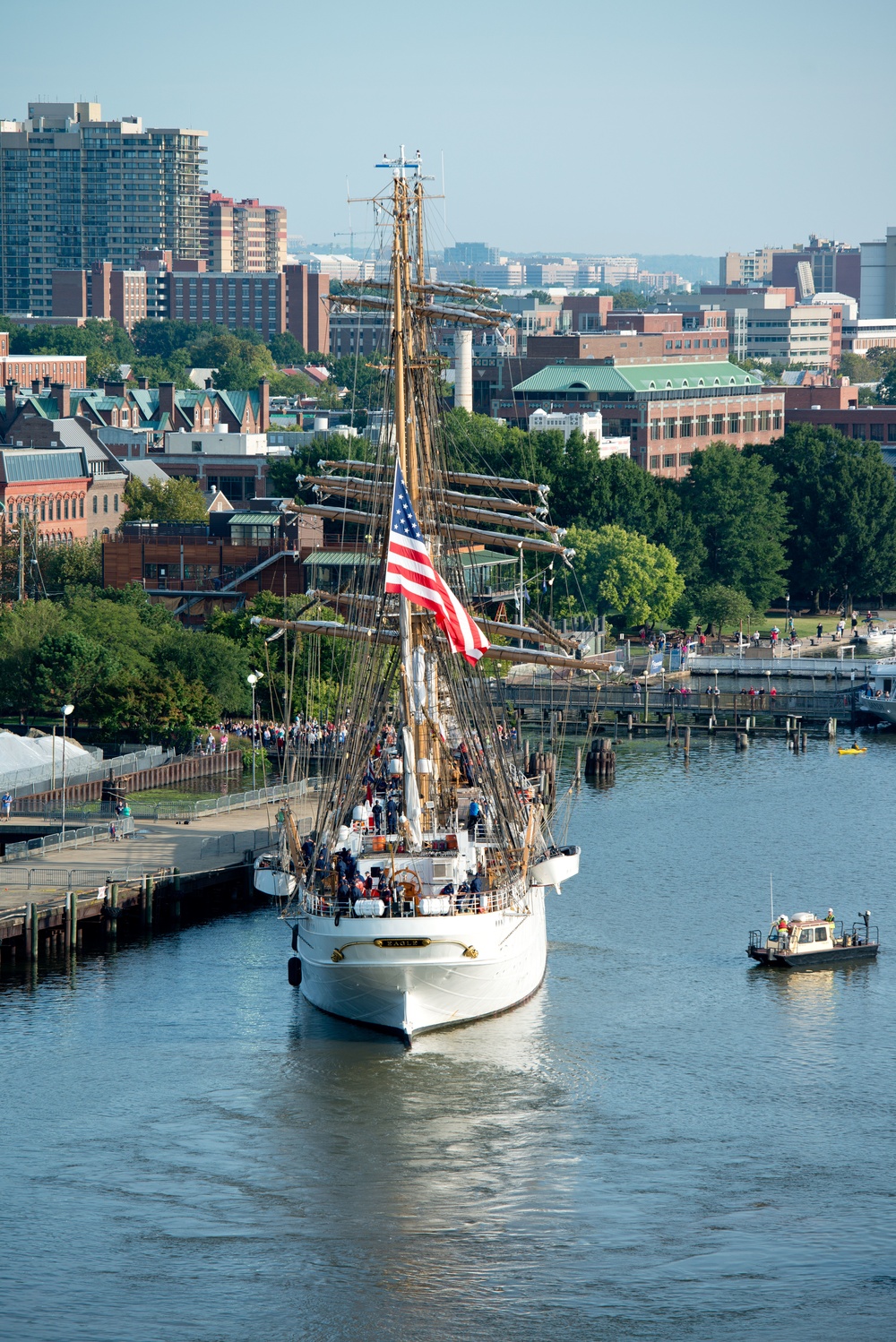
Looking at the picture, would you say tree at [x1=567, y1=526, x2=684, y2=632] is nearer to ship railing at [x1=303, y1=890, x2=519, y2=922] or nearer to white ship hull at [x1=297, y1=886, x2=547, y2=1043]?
white ship hull at [x1=297, y1=886, x2=547, y2=1043]

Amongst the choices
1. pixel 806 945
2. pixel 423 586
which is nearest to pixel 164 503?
pixel 423 586

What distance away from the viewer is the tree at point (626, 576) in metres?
149

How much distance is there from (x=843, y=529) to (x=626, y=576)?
2820cm

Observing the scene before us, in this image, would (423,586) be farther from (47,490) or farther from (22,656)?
(47,490)

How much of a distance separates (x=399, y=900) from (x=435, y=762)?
459 inches

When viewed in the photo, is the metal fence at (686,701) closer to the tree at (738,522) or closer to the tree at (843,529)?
the tree at (738,522)

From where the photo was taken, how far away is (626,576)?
148875mm

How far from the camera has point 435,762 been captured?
7456 cm

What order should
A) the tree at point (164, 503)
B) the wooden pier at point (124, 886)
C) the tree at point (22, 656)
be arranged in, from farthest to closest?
1. the tree at point (164, 503)
2. the tree at point (22, 656)
3. the wooden pier at point (124, 886)

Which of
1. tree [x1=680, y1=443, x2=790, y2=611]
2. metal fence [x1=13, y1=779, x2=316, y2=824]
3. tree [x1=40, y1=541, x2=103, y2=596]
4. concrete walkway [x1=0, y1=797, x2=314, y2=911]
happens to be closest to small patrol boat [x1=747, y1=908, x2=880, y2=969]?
concrete walkway [x1=0, y1=797, x2=314, y2=911]

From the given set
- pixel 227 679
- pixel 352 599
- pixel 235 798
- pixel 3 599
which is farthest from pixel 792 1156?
pixel 3 599

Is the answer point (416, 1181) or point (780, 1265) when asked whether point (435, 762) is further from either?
point (780, 1265)

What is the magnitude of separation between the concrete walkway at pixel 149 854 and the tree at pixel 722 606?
6896 cm

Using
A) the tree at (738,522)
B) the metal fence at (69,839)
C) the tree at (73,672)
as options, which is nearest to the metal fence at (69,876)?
the metal fence at (69,839)
